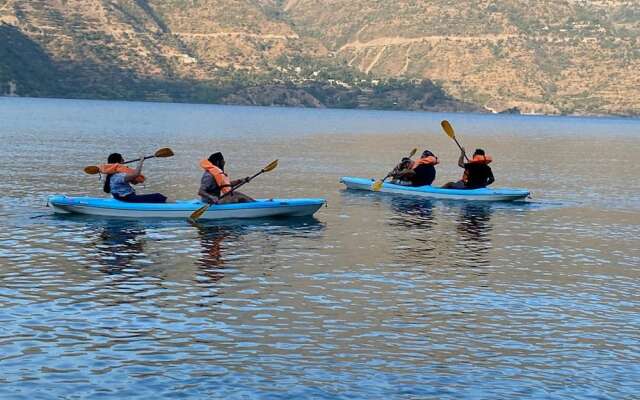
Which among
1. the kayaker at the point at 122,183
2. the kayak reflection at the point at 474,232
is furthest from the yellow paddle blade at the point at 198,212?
the kayak reflection at the point at 474,232

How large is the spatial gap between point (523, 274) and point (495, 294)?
2.81 m

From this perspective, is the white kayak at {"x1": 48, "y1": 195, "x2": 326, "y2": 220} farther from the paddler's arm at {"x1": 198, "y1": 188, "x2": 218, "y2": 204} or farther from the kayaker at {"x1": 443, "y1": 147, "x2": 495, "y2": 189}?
the kayaker at {"x1": 443, "y1": 147, "x2": 495, "y2": 189}

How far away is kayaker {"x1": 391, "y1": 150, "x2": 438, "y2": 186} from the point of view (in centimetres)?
4044

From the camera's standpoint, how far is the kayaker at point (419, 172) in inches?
1592

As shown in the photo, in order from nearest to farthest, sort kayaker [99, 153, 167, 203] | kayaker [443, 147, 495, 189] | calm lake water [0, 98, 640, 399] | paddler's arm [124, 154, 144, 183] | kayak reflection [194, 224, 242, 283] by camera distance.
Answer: calm lake water [0, 98, 640, 399] → kayak reflection [194, 224, 242, 283] → paddler's arm [124, 154, 144, 183] → kayaker [99, 153, 167, 203] → kayaker [443, 147, 495, 189]

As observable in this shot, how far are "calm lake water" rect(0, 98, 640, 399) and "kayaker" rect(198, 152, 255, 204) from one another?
2.86ft

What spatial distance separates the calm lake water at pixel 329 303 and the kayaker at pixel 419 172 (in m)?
2.59

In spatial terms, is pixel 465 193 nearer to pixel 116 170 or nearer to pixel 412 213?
pixel 412 213

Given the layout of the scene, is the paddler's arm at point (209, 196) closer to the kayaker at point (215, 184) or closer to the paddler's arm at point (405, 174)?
the kayaker at point (215, 184)

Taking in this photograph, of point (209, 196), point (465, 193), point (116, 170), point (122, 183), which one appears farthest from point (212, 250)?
point (465, 193)

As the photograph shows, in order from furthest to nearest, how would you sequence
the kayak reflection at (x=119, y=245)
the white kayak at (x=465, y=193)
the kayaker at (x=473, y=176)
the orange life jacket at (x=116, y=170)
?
the kayaker at (x=473, y=176), the white kayak at (x=465, y=193), the orange life jacket at (x=116, y=170), the kayak reflection at (x=119, y=245)

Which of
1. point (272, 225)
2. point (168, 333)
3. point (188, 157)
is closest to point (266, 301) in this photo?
point (168, 333)

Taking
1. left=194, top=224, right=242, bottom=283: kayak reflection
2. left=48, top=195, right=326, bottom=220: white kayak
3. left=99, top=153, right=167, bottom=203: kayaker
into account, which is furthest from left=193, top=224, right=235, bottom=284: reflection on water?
left=99, top=153, right=167, bottom=203: kayaker

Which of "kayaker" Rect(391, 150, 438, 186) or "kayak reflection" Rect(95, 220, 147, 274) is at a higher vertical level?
"kayaker" Rect(391, 150, 438, 186)
